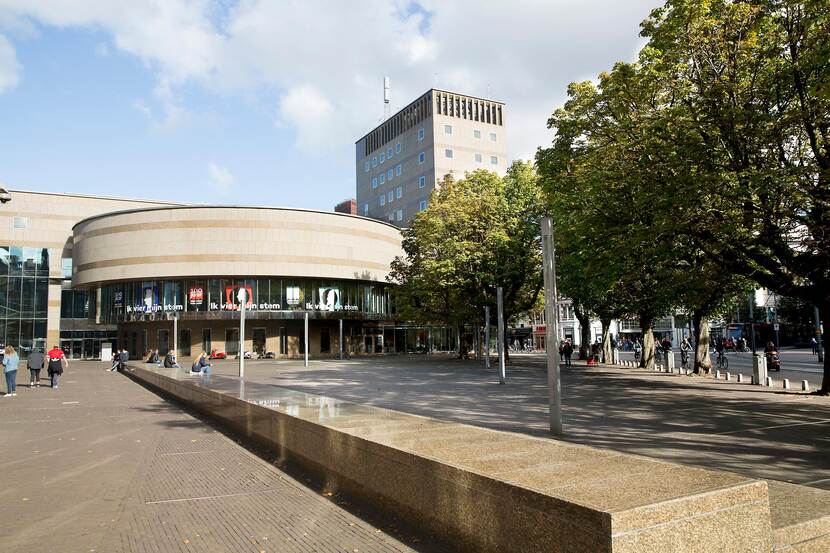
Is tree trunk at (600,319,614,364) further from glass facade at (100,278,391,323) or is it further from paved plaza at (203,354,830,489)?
glass facade at (100,278,391,323)

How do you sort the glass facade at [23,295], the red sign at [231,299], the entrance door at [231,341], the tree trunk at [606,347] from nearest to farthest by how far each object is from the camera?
the tree trunk at [606,347]
the red sign at [231,299]
the entrance door at [231,341]
the glass facade at [23,295]

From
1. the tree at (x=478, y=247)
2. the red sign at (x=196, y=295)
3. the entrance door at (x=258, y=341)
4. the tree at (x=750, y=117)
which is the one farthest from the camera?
the entrance door at (x=258, y=341)

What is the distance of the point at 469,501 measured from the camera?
459 centimetres

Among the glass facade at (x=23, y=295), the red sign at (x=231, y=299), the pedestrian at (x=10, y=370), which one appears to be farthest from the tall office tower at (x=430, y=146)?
the pedestrian at (x=10, y=370)

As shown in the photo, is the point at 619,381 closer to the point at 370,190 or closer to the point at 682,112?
the point at 682,112

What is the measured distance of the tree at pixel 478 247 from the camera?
38719mm

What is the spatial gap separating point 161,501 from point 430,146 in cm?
8264

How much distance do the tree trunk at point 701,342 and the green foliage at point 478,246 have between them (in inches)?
427

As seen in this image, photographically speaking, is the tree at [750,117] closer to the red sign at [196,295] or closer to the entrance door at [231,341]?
the red sign at [196,295]

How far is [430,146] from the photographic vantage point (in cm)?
8662

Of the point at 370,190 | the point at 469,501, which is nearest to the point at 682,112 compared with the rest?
the point at 469,501

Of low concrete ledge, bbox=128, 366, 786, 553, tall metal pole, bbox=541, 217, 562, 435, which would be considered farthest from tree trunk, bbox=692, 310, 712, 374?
low concrete ledge, bbox=128, 366, 786, 553

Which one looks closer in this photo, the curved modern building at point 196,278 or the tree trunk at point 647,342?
the tree trunk at point 647,342

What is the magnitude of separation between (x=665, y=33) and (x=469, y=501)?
55.7 ft
